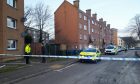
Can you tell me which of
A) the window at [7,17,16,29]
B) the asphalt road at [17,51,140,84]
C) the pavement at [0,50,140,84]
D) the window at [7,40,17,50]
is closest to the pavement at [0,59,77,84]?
the pavement at [0,50,140,84]

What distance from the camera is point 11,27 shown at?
2861 cm

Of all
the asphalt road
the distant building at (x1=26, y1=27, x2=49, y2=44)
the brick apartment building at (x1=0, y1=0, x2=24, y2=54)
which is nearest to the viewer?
the asphalt road

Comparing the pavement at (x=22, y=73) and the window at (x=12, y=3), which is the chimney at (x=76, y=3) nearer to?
the window at (x=12, y=3)

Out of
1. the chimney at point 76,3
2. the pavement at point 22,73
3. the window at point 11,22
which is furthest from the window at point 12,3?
the chimney at point 76,3

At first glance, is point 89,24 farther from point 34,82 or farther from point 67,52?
point 34,82

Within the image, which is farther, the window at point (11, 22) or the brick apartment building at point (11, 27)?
the window at point (11, 22)

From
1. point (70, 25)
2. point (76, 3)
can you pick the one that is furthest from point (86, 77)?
point (76, 3)

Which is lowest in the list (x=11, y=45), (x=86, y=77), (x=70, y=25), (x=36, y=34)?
(x=86, y=77)

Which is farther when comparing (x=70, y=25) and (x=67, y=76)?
(x=70, y=25)

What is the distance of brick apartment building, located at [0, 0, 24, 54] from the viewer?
2612 centimetres

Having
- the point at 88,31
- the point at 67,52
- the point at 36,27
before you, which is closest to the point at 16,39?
the point at 67,52

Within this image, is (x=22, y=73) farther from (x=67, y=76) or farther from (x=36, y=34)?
(x=36, y=34)

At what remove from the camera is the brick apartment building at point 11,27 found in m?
26.1

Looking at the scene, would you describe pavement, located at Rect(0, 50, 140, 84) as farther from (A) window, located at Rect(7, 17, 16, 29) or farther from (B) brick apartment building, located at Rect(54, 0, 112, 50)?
(B) brick apartment building, located at Rect(54, 0, 112, 50)
